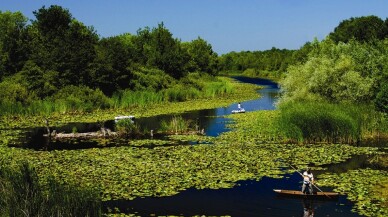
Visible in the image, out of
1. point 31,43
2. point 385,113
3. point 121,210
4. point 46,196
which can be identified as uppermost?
point 31,43

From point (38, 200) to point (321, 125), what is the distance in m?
26.7

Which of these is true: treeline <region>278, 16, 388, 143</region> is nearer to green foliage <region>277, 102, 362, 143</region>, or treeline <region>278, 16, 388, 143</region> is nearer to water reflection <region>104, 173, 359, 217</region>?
green foliage <region>277, 102, 362, 143</region>

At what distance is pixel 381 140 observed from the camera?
3822cm

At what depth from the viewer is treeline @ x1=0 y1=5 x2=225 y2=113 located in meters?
60.5

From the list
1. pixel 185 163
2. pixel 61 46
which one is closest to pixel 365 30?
pixel 61 46

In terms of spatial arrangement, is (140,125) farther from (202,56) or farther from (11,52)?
(202,56)

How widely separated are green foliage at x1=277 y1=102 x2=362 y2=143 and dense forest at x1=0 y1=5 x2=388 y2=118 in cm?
395

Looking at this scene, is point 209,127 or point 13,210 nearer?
point 13,210

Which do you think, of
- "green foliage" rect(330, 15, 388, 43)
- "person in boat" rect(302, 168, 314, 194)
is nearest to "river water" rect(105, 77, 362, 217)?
"person in boat" rect(302, 168, 314, 194)

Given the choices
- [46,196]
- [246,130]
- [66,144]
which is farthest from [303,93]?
[46,196]

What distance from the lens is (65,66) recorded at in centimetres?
6462

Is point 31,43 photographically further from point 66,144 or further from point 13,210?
point 13,210

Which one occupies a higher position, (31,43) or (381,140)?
(31,43)

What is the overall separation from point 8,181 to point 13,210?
84.2 inches
